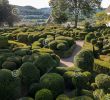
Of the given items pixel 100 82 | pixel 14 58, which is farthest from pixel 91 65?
pixel 14 58

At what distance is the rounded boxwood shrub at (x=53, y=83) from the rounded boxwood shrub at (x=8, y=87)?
58.4 inches

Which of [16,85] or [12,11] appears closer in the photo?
[16,85]

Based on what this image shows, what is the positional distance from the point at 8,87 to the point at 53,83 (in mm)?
2396

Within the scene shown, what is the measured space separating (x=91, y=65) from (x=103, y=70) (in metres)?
0.92

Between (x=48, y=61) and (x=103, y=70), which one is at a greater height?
(x=48, y=61)

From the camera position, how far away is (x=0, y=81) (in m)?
13.6

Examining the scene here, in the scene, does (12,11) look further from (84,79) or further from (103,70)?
(84,79)

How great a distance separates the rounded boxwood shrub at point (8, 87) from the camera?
44.6 feet

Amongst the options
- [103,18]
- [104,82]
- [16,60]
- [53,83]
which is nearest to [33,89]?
[53,83]

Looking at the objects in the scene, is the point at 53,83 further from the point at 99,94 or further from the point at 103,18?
the point at 103,18

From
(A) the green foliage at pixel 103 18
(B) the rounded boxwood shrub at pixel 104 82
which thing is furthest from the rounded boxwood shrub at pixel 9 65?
(A) the green foliage at pixel 103 18

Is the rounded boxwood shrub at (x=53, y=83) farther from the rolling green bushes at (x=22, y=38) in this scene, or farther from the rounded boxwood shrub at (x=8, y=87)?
the rolling green bushes at (x=22, y=38)

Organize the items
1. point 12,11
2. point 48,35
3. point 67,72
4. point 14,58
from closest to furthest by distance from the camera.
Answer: point 67,72 → point 14,58 → point 48,35 → point 12,11

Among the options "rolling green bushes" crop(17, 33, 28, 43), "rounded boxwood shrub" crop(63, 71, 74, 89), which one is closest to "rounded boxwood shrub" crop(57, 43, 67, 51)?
"rolling green bushes" crop(17, 33, 28, 43)
